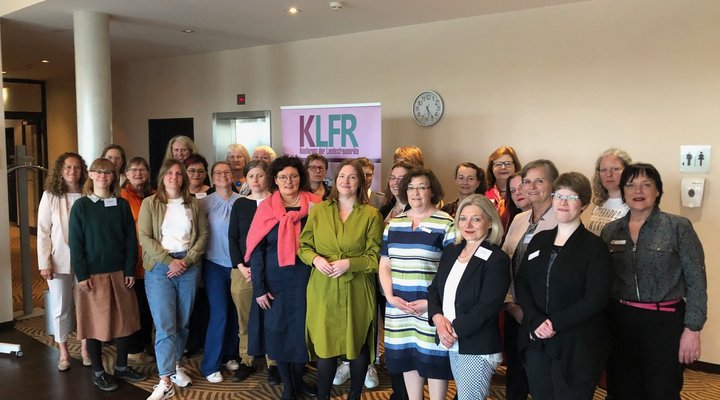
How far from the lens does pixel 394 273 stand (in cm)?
274

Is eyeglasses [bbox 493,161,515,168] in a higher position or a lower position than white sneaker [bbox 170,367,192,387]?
higher

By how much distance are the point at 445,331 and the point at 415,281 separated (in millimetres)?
312

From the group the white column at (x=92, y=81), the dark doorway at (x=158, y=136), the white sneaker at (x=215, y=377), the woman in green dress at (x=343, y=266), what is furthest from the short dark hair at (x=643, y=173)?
the dark doorway at (x=158, y=136)

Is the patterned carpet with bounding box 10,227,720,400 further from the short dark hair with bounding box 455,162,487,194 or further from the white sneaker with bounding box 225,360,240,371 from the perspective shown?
the short dark hair with bounding box 455,162,487,194

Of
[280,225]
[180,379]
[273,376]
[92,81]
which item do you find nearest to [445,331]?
[280,225]

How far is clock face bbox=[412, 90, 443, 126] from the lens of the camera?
17.5 ft

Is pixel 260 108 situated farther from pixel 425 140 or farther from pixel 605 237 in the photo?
pixel 605 237

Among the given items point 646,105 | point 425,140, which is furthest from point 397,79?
point 646,105

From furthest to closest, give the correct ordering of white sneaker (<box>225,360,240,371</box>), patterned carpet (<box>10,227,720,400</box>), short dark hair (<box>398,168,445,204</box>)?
white sneaker (<box>225,360,240,371</box>) < patterned carpet (<box>10,227,720,400</box>) < short dark hair (<box>398,168,445,204</box>)

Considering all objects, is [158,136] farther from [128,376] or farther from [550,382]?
[550,382]

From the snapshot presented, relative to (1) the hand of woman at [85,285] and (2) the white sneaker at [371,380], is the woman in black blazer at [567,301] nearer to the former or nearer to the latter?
(2) the white sneaker at [371,380]

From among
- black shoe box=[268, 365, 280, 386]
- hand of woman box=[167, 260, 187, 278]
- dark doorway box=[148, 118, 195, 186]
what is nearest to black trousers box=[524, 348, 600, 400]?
black shoe box=[268, 365, 280, 386]

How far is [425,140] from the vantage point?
217 inches

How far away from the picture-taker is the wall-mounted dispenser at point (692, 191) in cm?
399
